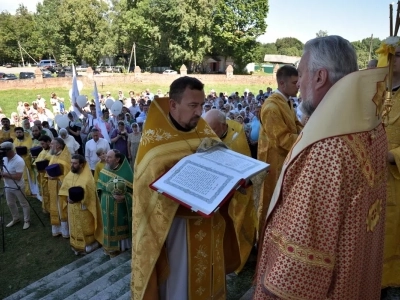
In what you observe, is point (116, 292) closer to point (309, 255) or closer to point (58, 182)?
point (309, 255)

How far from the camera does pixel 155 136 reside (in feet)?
8.34

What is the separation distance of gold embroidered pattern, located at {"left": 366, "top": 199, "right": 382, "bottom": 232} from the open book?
709 mm

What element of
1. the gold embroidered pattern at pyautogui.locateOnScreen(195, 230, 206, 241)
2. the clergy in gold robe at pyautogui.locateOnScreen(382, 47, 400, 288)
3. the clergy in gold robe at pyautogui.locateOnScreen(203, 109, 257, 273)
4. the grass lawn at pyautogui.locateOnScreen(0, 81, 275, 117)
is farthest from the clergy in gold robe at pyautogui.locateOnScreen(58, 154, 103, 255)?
the grass lawn at pyautogui.locateOnScreen(0, 81, 275, 117)

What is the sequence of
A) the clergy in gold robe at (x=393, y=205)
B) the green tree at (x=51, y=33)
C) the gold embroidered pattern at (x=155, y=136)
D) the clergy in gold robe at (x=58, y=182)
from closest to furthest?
the gold embroidered pattern at (x=155, y=136)
the clergy in gold robe at (x=393, y=205)
the clergy in gold robe at (x=58, y=182)
the green tree at (x=51, y=33)

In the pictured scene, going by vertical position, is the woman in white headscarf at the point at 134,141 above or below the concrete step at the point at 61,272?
above

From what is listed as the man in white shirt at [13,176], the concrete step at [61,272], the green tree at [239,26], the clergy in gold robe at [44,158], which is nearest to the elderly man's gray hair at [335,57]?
the concrete step at [61,272]

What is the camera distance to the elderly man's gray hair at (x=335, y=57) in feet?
4.92

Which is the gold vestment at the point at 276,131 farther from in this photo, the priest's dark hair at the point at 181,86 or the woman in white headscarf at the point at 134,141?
the woman in white headscarf at the point at 134,141

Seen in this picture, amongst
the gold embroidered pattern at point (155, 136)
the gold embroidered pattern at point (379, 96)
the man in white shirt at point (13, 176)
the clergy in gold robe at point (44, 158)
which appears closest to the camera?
the gold embroidered pattern at point (379, 96)

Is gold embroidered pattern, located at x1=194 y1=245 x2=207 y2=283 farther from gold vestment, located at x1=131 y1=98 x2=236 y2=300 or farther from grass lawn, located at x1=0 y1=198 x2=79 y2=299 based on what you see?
grass lawn, located at x1=0 y1=198 x2=79 y2=299

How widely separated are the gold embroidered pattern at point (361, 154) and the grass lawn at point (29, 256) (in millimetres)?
5616

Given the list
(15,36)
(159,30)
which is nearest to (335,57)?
(159,30)

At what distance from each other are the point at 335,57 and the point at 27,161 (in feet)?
30.1

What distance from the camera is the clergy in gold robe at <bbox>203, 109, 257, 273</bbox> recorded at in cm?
306
